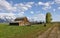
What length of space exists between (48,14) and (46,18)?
6005mm

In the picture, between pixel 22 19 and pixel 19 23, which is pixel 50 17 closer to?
pixel 22 19

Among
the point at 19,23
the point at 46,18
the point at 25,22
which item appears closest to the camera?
the point at 19,23

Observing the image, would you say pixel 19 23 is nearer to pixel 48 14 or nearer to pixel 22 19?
pixel 22 19

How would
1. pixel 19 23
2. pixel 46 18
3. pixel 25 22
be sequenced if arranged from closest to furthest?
pixel 19 23 → pixel 25 22 → pixel 46 18

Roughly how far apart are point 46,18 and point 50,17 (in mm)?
4221

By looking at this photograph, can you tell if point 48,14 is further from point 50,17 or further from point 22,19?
point 22,19

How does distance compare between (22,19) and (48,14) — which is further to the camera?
(48,14)

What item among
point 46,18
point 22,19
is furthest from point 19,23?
point 46,18

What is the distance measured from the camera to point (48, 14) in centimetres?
13712

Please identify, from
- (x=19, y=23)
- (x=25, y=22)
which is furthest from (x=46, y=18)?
(x=19, y=23)

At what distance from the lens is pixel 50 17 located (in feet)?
442

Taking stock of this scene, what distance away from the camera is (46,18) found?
133 meters

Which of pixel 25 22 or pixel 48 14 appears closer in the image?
pixel 25 22

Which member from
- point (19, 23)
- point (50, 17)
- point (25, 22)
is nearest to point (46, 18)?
point (50, 17)
